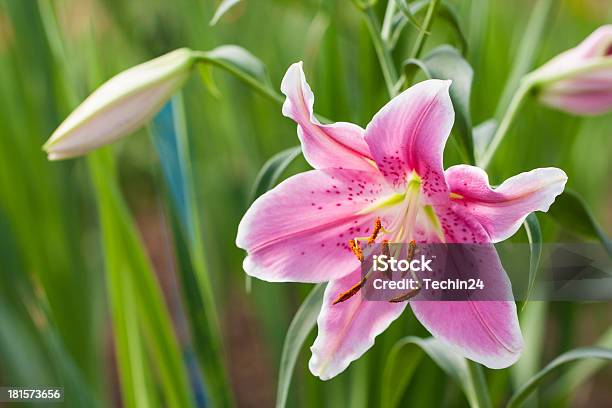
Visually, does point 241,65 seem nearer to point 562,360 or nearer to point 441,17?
point 441,17

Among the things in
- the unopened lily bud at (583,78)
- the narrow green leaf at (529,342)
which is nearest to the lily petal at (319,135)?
the unopened lily bud at (583,78)

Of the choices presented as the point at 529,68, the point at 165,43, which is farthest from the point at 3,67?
the point at 529,68

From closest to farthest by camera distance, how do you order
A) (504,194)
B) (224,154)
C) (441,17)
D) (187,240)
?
(504,194) < (441,17) < (187,240) < (224,154)

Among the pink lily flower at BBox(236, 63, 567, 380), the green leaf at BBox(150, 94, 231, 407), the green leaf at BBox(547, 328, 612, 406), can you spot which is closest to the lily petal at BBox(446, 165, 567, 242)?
the pink lily flower at BBox(236, 63, 567, 380)

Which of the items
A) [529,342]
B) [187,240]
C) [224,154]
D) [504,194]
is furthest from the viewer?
[224,154]

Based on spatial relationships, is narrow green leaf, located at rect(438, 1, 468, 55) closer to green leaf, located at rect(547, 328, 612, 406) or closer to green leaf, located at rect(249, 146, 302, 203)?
green leaf, located at rect(249, 146, 302, 203)

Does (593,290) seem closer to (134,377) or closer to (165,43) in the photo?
(134,377)

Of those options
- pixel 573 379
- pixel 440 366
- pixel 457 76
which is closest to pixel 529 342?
pixel 573 379

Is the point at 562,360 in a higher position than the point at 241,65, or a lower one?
lower
